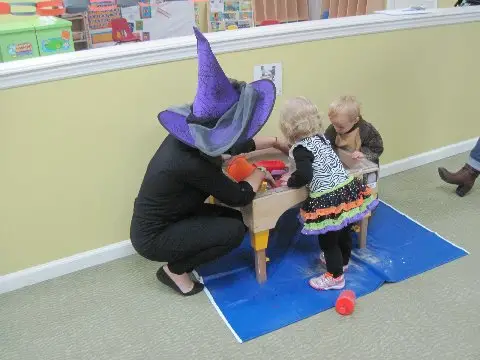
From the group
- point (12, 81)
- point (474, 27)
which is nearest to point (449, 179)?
point (474, 27)

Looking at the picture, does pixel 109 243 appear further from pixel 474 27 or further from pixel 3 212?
pixel 474 27

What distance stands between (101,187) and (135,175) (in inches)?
5.8

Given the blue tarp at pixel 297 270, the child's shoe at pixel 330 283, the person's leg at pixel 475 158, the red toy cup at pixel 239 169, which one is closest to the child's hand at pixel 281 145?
the red toy cup at pixel 239 169

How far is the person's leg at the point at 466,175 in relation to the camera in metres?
2.49

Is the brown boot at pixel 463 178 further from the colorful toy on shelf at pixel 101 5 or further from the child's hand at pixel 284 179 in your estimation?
the colorful toy on shelf at pixel 101 5

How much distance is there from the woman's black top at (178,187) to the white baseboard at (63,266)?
380 millimetres

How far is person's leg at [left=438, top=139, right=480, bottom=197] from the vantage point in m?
2.49

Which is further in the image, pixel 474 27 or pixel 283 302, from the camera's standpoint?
pixel 474 27

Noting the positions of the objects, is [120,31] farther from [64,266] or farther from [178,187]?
[178,187]

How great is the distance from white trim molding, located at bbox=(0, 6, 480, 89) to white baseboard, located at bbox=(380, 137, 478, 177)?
0.72m

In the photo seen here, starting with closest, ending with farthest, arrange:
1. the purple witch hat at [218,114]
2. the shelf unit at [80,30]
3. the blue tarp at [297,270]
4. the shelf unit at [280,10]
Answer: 1. the purple witch hat at [218,114]
2. the blue tarp at [297,270]
3. the shelf unit at [80,30]
4. the shelf unit at [280,10]

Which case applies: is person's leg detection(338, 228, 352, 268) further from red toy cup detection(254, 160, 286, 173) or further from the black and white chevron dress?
red toy cup detection(254, 160, 286, 173)

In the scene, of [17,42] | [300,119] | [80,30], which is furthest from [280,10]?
[300,119]

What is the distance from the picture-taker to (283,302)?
1.84 metres
